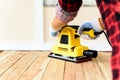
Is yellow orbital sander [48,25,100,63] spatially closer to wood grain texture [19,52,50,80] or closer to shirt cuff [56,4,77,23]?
wood grain texture [19,52,50,80]

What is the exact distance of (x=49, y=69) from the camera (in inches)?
42.1

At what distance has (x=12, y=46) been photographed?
1.65m

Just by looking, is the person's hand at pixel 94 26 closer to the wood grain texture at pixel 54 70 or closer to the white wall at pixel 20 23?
the wood grain texture at pixel 54 70

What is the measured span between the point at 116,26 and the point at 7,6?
1.47 metres

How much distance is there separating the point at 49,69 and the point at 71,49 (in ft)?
0.82

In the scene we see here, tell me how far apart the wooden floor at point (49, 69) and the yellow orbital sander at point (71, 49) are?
4cm

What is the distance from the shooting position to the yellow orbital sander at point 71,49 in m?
1.24

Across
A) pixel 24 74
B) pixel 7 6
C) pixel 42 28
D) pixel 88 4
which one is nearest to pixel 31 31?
pixel 42 28

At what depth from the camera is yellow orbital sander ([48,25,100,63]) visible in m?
1.24

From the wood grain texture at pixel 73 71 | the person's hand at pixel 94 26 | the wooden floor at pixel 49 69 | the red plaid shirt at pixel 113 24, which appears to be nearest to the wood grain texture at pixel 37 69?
the wooden floor at pixel 49 69

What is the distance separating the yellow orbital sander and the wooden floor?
0.04 m

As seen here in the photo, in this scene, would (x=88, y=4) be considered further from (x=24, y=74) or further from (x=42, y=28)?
(x=24, y=74)

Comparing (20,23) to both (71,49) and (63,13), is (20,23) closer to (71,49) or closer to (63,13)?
(71,49)

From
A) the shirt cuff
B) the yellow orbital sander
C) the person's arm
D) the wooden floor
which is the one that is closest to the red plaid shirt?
the person's arm
